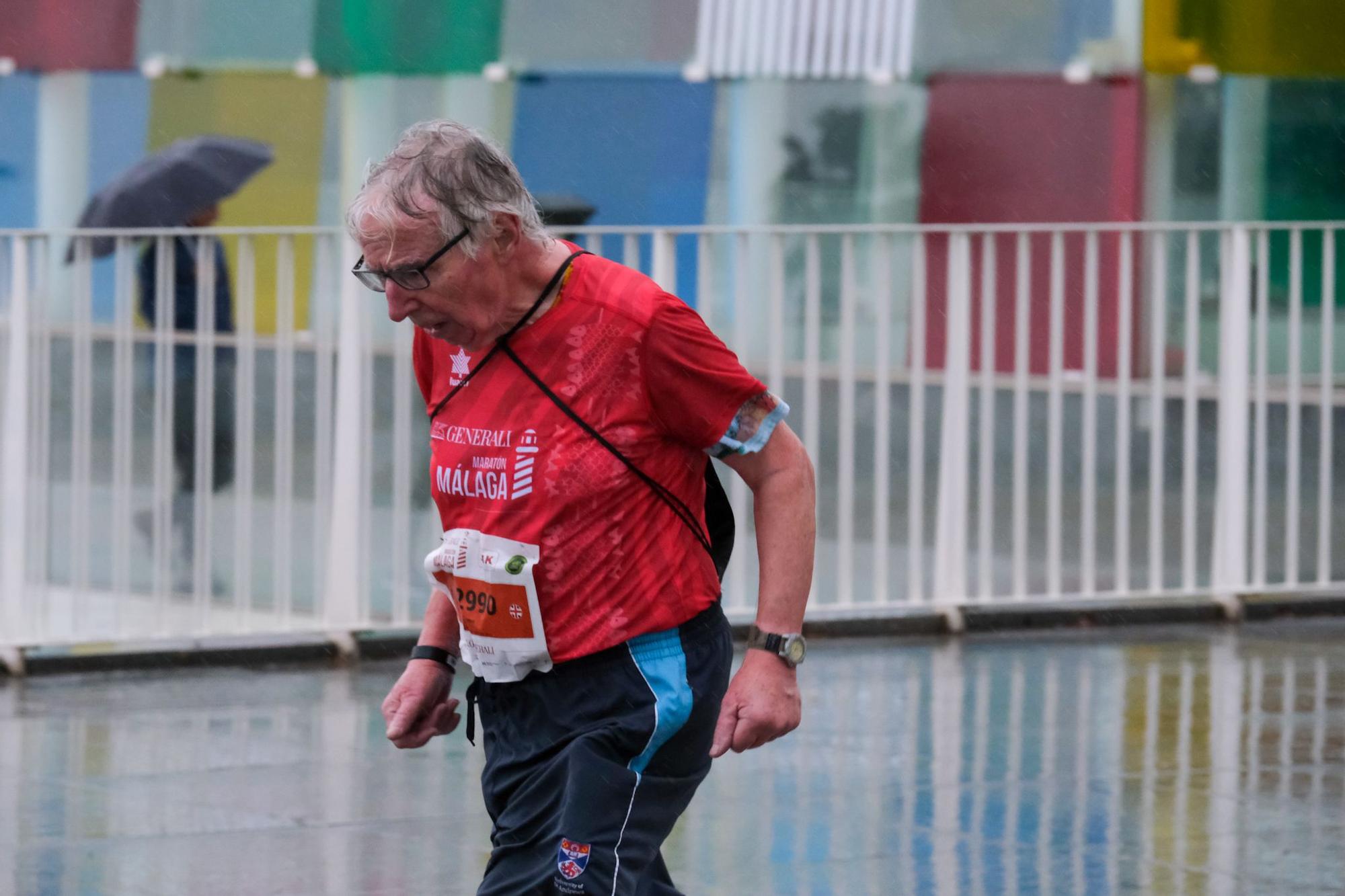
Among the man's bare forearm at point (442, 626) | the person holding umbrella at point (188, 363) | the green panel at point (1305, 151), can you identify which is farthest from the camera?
the green panel at point (1305, 151)

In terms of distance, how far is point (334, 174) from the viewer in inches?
848

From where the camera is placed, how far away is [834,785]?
6.14m

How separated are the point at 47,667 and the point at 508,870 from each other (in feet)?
15.7

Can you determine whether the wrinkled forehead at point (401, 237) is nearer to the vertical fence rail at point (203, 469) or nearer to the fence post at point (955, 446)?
the vertical fence rail at point (203, 469)

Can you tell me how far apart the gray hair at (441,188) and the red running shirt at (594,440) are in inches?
6.8

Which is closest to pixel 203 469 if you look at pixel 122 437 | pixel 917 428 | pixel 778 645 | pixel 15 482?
pixel 122 437

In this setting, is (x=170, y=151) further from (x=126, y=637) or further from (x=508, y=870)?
(x=508, y=870)

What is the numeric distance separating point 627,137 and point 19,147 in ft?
20.8

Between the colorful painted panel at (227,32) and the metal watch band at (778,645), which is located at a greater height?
the colorful painted panel at (227,32)

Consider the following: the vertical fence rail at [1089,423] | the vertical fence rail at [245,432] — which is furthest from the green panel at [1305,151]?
the vertical fence rail at [245,432]

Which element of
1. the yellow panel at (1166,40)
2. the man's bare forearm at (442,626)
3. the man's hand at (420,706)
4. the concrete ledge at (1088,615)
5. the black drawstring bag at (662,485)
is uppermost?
the yellow panel at (1166,40)

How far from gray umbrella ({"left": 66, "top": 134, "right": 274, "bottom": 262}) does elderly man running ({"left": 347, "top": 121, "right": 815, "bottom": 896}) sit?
8873 mm

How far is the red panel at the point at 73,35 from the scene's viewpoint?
73.5 ft

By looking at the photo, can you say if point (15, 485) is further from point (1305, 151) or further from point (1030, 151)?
point (1305, 151)
